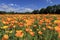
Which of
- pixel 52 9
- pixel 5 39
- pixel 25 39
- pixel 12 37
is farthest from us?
pixel 52 9

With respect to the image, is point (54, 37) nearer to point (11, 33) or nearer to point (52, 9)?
point (11, 33)

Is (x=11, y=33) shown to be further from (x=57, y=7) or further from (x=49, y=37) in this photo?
(x=57, y=7)

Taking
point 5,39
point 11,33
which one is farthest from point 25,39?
point 11,33

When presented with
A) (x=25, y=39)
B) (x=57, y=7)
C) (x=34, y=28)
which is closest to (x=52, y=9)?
(x=57, y=7)

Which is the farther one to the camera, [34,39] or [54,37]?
[54,37]

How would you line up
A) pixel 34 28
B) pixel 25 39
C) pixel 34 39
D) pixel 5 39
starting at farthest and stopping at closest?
pixel 34 28 < pixel 34 39 < pixel 25 39 < pixel 5 39

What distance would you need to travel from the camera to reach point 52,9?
82.2 feet

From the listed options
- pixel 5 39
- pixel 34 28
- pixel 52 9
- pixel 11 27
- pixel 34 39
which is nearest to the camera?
pixel 5 39

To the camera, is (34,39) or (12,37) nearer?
(34,39)

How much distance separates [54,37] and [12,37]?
0.76 m

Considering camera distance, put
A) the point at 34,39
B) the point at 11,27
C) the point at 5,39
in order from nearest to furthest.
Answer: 1. the point at 5,39
2. the point at 34,39
3. the point at 11,27

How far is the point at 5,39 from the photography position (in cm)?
280

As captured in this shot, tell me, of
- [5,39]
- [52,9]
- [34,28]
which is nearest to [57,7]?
[52,9]

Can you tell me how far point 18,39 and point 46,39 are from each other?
0.47 metres
